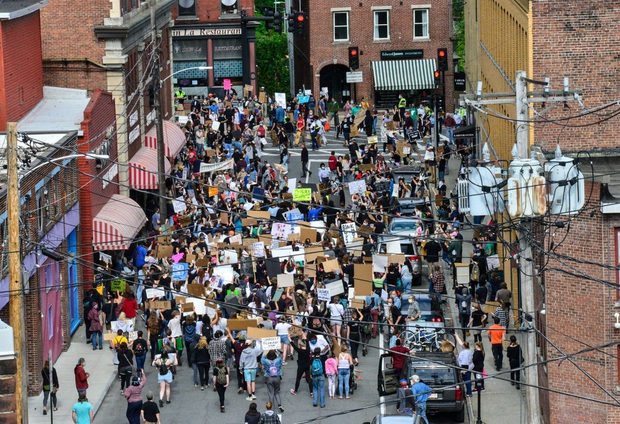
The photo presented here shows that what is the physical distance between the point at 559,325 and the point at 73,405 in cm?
1067

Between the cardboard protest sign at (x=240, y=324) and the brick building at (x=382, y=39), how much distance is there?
155 ft

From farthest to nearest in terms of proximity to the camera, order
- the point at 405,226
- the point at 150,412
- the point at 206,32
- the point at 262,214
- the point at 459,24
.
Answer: the point at 459,24, the point at 206,32, the point at 262,214, the point at 405,226, the point at 150,412

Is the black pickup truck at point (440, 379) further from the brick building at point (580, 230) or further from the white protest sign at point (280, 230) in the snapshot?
the white protest sign at point (280, 230)

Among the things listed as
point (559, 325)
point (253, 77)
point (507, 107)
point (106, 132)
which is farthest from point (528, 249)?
point (253, 77)

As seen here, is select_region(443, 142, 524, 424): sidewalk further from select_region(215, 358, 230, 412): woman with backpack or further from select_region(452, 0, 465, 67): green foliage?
select_region(452, 0, 465, 67): green foliage

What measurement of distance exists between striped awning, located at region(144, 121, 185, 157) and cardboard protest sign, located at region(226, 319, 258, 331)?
24.2 metres

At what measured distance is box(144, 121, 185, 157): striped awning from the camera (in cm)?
6100

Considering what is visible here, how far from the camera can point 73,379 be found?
37.6m

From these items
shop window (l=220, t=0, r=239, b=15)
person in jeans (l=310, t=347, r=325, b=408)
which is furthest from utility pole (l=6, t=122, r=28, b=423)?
shop window (l=220, t=0, r=239, b=15)

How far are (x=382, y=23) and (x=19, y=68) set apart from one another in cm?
3843

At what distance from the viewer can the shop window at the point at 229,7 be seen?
92188 millimetres

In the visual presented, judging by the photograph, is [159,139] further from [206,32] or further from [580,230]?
[206,32]

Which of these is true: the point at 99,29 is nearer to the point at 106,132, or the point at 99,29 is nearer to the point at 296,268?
the point at 106,132

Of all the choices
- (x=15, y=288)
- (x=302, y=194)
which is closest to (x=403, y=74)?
(x=302, y=194)
